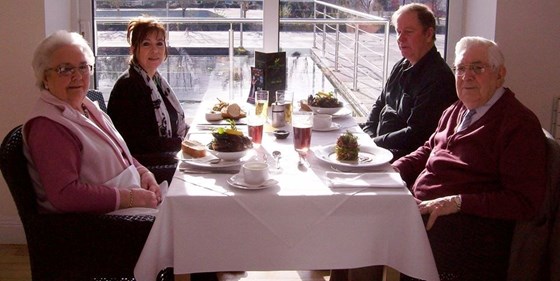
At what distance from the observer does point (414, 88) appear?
10.1ft

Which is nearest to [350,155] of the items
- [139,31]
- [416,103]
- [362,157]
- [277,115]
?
[362,157]

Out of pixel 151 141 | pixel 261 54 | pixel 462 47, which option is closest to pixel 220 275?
pixel 151 141

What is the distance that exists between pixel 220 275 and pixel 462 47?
4.91ft

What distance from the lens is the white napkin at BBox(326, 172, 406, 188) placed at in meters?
2.04

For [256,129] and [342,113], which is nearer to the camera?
[256,129]

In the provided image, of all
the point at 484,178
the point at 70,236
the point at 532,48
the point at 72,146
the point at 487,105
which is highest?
the point at 532,48

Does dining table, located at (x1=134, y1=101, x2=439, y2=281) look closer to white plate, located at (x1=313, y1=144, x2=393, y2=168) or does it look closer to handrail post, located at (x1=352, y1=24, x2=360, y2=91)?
white plate, located at (x1=313, y1=144, x2=393, y2=168)

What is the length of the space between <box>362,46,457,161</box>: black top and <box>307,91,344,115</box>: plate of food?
0.81ft

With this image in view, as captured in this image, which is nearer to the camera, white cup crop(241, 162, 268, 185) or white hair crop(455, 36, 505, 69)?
white cup crop(241, 162, 268, 185)

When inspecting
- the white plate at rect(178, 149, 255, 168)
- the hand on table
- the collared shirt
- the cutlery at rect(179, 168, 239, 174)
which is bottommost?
the hand on table

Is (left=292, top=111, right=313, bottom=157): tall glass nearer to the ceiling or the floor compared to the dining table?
nearer to the ceiling

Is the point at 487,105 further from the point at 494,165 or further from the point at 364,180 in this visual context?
the point at 364,180

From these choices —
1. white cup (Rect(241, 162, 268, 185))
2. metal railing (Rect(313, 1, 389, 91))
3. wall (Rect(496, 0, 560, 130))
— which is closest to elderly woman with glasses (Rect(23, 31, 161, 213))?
white cup (Rect(241, 162, 268, 185))

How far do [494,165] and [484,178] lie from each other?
6 cm
